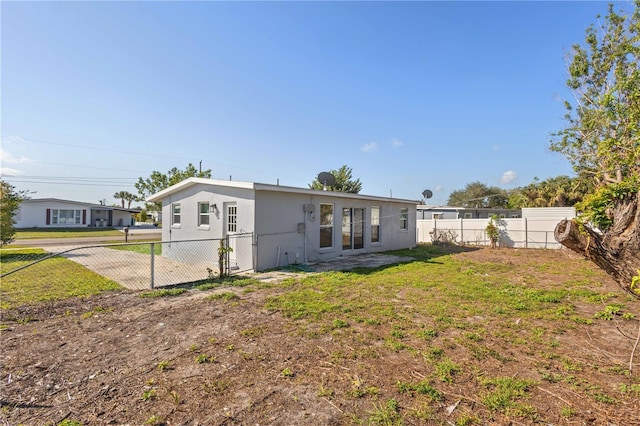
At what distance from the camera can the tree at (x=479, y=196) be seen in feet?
137

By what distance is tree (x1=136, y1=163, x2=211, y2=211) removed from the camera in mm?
30797

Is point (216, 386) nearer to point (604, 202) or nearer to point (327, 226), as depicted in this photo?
point (604, 202)

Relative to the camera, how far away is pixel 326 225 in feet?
37.1

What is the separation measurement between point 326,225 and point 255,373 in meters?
8.29

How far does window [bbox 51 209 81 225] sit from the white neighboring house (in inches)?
1108

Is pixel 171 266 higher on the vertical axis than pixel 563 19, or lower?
lower

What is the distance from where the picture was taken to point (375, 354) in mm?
3619

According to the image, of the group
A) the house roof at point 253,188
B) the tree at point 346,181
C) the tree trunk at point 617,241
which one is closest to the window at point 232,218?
the house roof at point 253,188

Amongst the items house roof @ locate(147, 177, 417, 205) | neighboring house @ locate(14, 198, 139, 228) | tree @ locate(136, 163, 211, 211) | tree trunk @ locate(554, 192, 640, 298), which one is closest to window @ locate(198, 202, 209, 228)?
house roof @ locate(147, 177, 417, 205)

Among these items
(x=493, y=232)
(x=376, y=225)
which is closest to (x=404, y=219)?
(x=376, y=225)

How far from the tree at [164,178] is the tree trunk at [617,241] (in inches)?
1210

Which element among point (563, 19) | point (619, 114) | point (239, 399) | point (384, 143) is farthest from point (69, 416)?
point (384, 143)

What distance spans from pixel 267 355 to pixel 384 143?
65.3 ft

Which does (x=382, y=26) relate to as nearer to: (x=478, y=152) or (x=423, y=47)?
(x=423, y=47)
